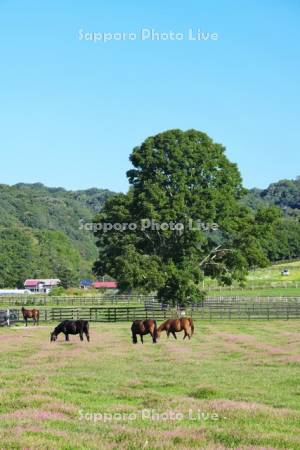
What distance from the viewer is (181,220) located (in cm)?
5081

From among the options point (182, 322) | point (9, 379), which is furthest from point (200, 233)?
point (9, 379)

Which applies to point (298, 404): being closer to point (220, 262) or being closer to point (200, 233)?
point (200, 233)

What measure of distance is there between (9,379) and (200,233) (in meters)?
33.1

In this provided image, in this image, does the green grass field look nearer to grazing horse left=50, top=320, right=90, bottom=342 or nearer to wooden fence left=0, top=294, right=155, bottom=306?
grazing horse left=50, top=320, right=90, bottom=342

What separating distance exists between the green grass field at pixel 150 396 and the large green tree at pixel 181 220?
20288mm

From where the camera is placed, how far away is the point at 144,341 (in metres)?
33.2

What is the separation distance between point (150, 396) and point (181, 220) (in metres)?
36.0

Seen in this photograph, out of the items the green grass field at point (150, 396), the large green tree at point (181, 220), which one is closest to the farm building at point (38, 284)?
the large green tree at point (181, 220)

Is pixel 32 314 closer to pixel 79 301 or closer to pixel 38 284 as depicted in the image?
pixel 79 301

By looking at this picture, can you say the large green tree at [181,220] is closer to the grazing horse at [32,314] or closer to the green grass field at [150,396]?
the grazing horse at [32,314]

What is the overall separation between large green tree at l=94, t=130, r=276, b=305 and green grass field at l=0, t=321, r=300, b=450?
2029 centimetres

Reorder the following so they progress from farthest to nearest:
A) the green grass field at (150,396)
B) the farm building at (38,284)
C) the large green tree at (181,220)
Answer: the farm building at (38,284) < the large green tree at (181,220) < the green grass field at (150,396)

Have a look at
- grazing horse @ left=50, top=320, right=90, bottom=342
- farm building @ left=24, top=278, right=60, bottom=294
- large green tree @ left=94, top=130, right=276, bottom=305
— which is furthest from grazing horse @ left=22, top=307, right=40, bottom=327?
farm building @ left=24, top=278, right=60, bottom=294

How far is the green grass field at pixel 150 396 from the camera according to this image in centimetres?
1059
